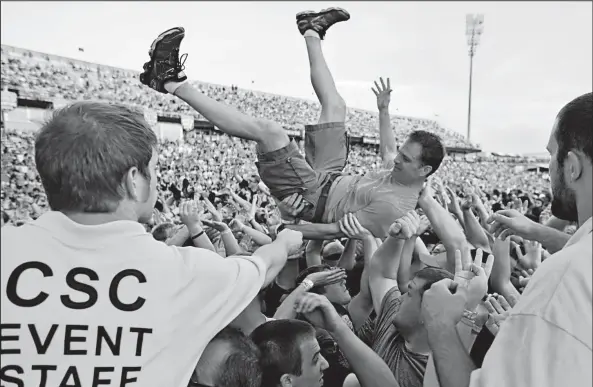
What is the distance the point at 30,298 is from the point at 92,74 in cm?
3721

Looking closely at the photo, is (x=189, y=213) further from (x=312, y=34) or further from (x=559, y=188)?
(x=559, y=188)

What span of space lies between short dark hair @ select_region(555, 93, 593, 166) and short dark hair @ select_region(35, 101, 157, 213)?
1.13 metres

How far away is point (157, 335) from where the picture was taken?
1476mm

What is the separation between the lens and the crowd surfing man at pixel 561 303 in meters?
1.25

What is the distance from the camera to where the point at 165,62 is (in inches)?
124

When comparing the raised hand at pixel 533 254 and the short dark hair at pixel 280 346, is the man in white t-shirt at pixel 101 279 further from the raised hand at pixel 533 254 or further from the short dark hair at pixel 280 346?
the raised hand at pixel 533 254

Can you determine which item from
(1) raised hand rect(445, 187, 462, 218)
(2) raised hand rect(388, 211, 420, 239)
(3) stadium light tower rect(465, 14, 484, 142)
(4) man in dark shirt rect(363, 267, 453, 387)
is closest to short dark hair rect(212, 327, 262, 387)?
(4) man in dark shirt rect(363, 267, 453, 387)

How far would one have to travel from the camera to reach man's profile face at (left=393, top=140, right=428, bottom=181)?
4.07m

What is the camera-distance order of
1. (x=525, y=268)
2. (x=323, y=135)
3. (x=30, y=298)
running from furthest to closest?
(x=323, y=135) → (x=525, y=268) → (x=30, y=298)

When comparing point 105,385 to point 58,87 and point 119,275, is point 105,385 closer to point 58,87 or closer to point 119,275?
point 119,275

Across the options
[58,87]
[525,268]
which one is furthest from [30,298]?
[58,87]

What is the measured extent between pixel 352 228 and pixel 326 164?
124cm

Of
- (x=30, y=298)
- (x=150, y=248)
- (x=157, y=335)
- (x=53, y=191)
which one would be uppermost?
(x=53, y=191)

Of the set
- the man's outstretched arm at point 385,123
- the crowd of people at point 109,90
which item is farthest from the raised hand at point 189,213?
the crowd of people at point 109,90
